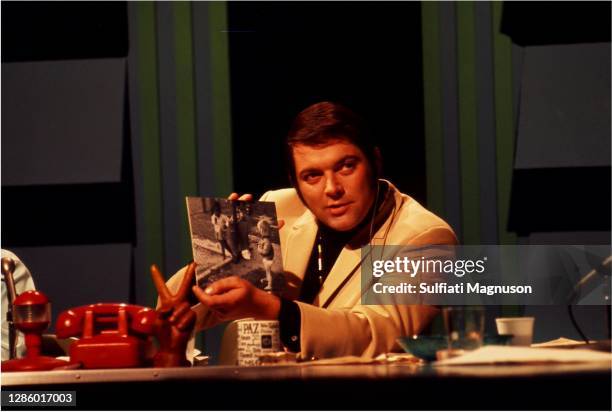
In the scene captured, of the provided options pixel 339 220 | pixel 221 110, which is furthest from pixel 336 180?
pixel 221 110

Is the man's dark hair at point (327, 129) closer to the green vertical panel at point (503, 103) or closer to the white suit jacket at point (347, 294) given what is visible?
the white suit jacket at point (347, 294)

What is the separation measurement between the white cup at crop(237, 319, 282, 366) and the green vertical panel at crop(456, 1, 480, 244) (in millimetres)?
1539

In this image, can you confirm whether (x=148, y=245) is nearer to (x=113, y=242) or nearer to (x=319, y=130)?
(x=113, y=242)

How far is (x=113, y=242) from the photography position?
3.58 meters

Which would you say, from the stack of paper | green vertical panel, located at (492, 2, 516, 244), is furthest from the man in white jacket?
the stack of paper

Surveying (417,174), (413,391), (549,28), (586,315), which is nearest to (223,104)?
(417,174)

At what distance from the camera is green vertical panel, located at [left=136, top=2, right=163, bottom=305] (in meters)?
3.54

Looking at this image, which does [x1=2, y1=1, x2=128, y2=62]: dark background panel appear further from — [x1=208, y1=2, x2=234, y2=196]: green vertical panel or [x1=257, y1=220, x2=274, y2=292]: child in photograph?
[x1=257, y1=220, x2=274, y2=292]: child in photograph

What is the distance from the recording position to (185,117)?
354 centimetres

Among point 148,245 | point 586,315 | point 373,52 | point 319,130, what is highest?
point 373,52

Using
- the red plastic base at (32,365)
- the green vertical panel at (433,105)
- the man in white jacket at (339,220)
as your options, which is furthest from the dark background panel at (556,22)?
the red plastic base at (32,365)

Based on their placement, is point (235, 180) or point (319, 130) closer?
point (319, 130)

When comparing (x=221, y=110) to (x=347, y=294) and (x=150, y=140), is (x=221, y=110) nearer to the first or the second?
(x=150, y=140)

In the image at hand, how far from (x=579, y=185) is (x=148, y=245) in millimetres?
1460
